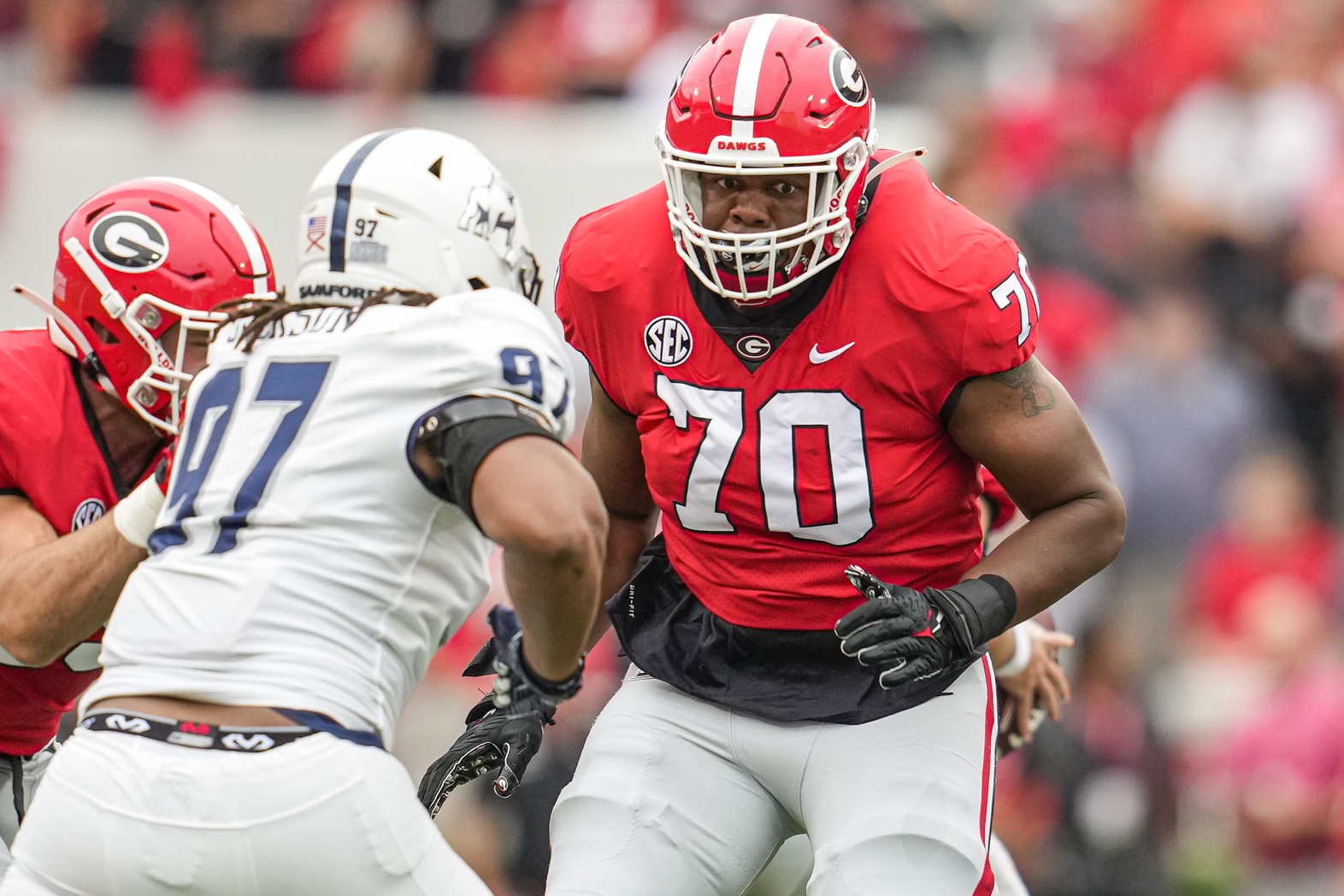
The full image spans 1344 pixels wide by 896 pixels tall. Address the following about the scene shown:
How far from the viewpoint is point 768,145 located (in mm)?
3486

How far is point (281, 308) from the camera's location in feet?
10.4

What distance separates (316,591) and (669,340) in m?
0.97

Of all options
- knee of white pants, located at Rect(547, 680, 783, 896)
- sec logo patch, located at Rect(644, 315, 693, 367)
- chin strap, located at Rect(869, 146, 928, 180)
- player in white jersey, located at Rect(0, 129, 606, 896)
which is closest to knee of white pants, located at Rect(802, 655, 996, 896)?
knee of white pants, located at Rect(547, 680, 783, 896)

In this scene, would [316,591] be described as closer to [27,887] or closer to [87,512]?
[27,887]

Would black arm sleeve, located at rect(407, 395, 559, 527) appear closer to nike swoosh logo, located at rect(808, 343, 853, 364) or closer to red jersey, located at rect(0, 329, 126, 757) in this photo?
nike swoosh logo, located at rect(808, 343, 853, 364)

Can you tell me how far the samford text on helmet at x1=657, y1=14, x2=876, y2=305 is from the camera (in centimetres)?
348

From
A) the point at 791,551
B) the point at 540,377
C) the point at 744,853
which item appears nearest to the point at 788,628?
the point at 791,551

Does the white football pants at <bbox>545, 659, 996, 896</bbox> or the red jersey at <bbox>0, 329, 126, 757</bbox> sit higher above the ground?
the red jersey at <bbox>0, 329, 126, 757</bbox>

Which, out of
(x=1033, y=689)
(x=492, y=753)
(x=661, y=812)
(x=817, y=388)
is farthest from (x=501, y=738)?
(x=1033, y=689)

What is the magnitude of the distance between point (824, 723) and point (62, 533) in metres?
1.49

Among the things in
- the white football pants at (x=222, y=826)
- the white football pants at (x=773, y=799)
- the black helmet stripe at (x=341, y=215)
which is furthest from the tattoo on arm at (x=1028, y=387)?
the white football pants at (x=222, y=826)

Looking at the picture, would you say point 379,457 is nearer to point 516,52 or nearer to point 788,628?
point 788,628

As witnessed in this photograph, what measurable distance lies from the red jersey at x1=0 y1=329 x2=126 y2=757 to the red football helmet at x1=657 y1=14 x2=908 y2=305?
1.23 metres

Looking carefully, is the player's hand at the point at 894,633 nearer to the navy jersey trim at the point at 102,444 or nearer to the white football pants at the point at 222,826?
the white football pants at the point at 222,826
